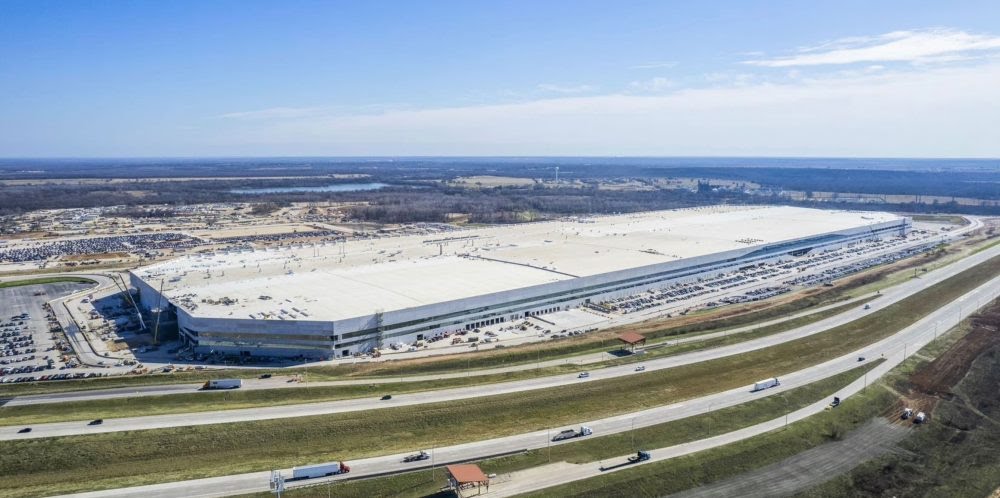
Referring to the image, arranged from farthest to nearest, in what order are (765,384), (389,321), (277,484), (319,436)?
(389,321), (765,384), (319,436), (277,484)

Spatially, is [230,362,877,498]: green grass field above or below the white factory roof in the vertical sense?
below

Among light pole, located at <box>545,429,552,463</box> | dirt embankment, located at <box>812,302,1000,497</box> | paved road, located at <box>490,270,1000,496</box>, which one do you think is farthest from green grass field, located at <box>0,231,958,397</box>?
dirt embankment, located at <box>812,302,1000,497</box>

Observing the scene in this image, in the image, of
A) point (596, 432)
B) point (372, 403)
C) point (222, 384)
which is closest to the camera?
point (596, 432)

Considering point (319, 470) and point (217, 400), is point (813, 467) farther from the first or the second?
point (217, 400)

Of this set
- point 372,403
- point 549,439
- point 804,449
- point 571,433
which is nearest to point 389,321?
point 372,403

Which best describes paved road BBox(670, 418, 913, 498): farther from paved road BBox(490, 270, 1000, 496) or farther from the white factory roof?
the white factory roof

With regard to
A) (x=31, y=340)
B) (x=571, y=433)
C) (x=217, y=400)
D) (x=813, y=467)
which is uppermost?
(x=217, y=400)

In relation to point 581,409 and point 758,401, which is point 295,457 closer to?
point 581,409
